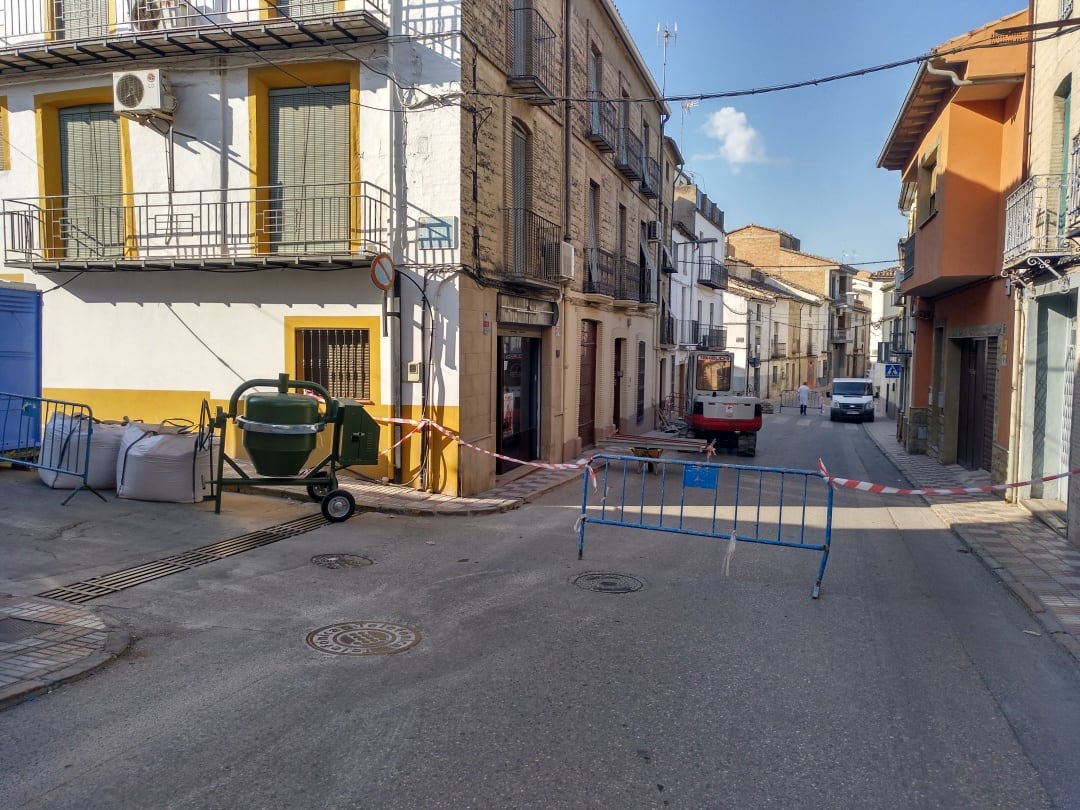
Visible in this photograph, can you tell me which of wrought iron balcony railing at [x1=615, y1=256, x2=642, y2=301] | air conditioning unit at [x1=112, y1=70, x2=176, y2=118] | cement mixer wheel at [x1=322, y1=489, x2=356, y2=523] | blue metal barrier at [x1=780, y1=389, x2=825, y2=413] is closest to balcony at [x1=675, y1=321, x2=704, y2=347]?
blue metal barrier at [x1=780, y1=389, x2=825, y2=413]

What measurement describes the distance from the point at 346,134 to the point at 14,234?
6070 millimetres

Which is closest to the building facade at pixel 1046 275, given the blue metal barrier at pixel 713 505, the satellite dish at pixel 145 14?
the blue metal barrier at pixel 713 505

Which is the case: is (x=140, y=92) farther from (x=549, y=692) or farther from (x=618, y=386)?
(x=618, y=386)

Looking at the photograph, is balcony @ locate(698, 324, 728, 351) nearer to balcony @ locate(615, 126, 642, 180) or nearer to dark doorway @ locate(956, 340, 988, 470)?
balcony @ locate(615, 126, 642, 180)

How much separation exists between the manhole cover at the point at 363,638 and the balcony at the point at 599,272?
12.0 meters

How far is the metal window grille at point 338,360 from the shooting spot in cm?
1171

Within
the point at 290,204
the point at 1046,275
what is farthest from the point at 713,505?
the point at 290,204

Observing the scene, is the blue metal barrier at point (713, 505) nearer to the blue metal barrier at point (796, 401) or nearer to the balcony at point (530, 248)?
the balcony at point (530, 248)

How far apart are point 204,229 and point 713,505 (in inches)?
333

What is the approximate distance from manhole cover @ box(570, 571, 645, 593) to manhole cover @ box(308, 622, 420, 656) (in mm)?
1870

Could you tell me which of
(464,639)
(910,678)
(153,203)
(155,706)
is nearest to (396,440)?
(153,203)

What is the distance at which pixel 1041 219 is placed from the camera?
10508mm

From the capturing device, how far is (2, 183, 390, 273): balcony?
37.2 ft

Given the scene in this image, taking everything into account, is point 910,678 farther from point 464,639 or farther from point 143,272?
point 143,272
